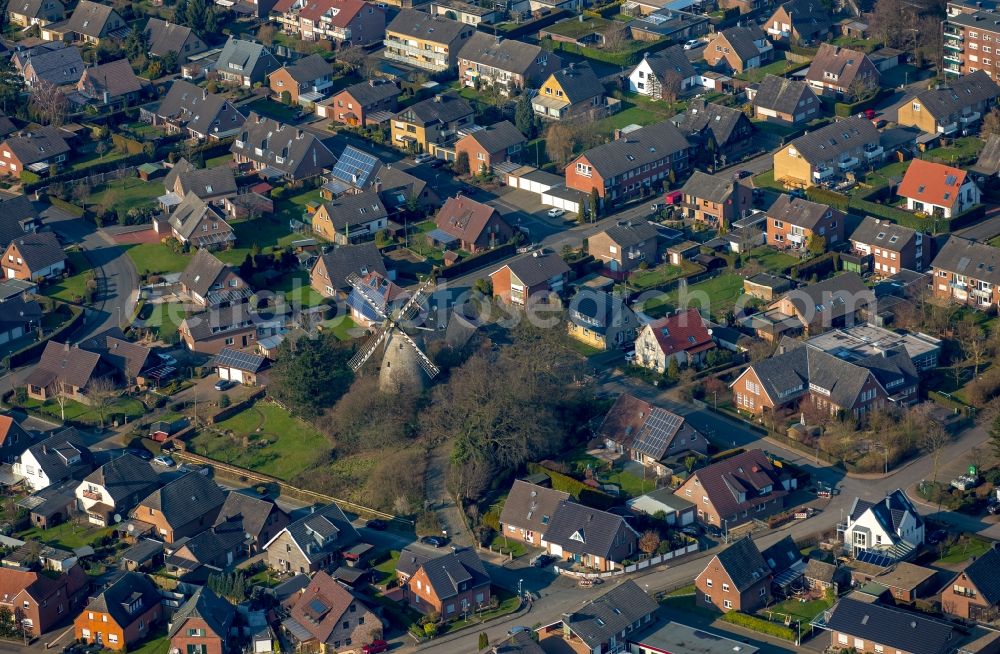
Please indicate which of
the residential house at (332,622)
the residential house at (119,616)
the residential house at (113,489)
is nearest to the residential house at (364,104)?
the residential house at (113,489)

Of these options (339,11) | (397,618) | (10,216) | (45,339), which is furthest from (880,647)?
(339,11)

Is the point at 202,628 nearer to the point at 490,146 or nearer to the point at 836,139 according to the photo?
the point at 490,146

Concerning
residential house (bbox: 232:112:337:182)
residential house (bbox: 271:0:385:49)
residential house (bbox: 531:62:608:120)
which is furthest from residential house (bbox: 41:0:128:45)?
residential house (bbox: 531:62:608:120)

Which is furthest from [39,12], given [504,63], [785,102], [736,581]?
[736,581]

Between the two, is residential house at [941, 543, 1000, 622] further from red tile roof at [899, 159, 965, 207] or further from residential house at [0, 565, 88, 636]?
red tile roof at [899, 159, 965, 207]

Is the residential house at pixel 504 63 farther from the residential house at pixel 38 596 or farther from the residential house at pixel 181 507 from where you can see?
the residential house at pixel 38 596
